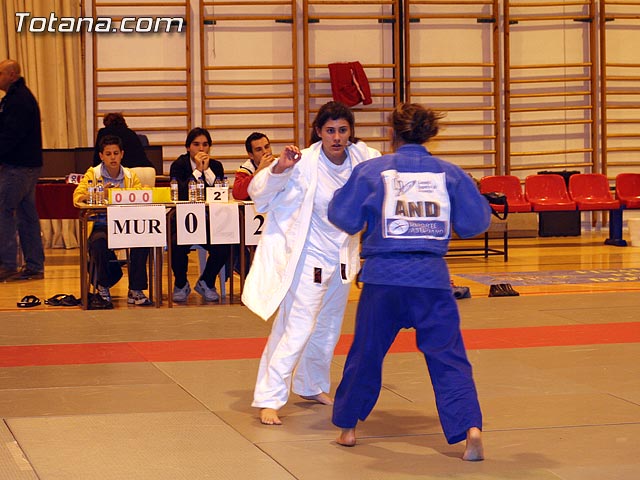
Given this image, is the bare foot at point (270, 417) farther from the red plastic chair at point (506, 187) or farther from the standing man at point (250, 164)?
the red plastic chair at point (506, 187)

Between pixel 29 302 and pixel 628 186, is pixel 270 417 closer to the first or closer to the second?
pixel 29 302

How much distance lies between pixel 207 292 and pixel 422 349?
4275mm

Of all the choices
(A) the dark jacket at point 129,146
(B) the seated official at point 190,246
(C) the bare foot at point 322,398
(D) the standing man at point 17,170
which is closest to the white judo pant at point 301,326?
(C) the bare foot at point 322,398

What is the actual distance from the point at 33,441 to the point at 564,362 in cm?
266

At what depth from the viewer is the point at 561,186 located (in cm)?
1187

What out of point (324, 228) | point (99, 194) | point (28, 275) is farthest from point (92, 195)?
point (324, 228)

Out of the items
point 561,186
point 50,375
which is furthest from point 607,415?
point 561,186

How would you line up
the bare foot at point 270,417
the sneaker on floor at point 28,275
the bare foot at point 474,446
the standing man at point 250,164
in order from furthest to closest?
1. the sneaker on floor at point 28,275
2. the standing man at point 250,164
3. the bare foot at point 270,417
4. the bare foot at point 474,446

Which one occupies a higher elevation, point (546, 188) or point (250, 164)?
point (250, 164)

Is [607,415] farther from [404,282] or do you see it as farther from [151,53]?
[151,53]

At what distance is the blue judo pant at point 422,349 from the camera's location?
3.47 m

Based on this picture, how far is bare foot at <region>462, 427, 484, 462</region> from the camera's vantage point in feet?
11.4

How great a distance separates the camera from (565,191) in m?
11.8

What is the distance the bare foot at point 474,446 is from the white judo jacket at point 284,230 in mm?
922
